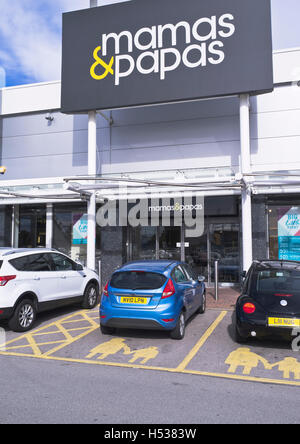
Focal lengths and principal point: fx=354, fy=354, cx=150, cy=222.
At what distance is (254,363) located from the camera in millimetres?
5254

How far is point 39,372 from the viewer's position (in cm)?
493

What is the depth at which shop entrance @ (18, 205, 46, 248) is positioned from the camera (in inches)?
589

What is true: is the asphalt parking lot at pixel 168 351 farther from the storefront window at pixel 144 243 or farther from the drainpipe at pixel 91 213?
the storefront window at pixel 144 243

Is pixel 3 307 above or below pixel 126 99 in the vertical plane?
below

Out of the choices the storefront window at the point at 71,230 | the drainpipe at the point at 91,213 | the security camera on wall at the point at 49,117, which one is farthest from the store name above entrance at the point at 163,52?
the storefront window at the point at 71,230

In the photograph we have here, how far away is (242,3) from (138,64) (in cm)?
379

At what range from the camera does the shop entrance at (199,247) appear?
1304cm

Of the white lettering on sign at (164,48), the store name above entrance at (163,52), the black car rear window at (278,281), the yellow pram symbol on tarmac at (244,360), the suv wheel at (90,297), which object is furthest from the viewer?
the white lettering on sign at (164,48)

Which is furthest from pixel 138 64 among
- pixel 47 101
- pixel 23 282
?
pixel 23 282

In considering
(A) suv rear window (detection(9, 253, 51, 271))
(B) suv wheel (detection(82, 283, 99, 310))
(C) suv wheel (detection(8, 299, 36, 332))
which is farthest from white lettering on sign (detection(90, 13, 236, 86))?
(C) suv wheel (detection(8, 299, 36, 332))

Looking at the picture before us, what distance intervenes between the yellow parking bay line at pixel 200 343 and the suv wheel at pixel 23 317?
334 centimetres

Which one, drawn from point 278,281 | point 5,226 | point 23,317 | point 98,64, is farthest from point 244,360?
point 5,226

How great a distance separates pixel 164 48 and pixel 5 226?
961 centimetres
